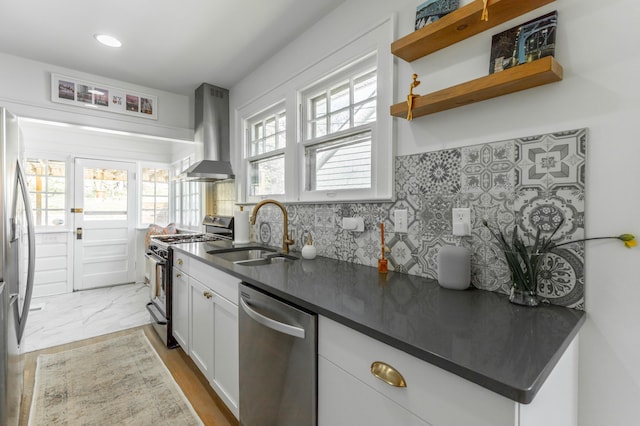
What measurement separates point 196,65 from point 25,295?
2196 millimetres

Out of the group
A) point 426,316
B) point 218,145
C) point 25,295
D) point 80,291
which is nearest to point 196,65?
point 218,145

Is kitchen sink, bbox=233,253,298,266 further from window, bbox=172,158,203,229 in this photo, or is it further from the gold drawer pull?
window, bbox=172,158,203,229

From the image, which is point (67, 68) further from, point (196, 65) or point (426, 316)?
point (426, 316)

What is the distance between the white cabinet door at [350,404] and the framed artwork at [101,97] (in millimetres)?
3339

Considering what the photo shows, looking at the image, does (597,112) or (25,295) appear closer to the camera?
(597,112)

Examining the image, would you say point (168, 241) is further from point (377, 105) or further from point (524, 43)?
point (524, 43)

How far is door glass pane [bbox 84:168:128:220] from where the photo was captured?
14.1ft

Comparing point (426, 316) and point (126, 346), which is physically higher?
point (426, 316)

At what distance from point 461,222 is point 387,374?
0.74 meters

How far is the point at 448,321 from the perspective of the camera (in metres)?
0.86

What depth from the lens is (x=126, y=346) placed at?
2545 millimetres

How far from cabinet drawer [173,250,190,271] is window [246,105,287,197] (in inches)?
33.5

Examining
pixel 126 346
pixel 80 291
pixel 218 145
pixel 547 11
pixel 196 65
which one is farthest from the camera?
pixel 80 291

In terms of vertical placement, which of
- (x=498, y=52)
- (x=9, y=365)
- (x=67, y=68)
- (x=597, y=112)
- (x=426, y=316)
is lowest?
(x=9, y=365)
